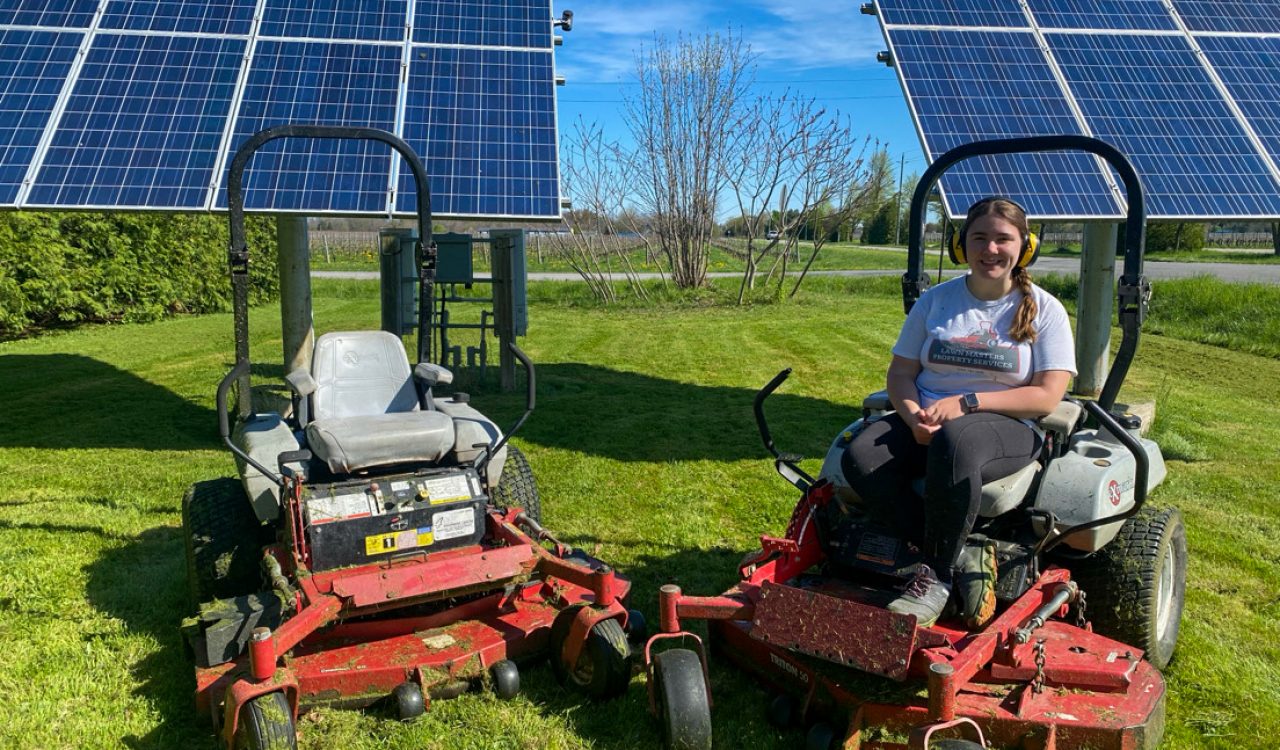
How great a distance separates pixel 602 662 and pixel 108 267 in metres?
16.8

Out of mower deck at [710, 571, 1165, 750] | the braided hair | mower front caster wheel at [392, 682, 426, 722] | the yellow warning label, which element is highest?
the braided hair

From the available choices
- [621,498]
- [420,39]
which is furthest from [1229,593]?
[420,39]

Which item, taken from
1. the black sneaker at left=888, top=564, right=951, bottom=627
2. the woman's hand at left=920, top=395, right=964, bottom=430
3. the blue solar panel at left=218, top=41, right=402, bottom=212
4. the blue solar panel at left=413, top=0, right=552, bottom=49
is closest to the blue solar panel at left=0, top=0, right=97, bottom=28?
the blue solar panel at left=218, top=41, right=402, bottom=212

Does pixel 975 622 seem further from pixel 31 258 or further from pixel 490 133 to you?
pixel 31 258

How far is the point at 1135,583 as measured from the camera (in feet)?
13.3

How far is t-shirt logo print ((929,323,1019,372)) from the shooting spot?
378 centimetres

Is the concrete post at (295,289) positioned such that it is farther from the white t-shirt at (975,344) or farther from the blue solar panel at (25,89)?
the white t-shirt at (975,344)

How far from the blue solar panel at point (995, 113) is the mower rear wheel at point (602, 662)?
4.38m

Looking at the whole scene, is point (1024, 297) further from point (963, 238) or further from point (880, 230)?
point (880, 230)

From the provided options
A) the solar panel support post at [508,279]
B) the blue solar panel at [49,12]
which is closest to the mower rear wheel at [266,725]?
the solar panel support post at [508,279]

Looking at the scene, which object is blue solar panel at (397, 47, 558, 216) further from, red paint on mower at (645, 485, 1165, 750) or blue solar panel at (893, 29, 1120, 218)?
red paint on mower at (645, 485, 1165, 750)

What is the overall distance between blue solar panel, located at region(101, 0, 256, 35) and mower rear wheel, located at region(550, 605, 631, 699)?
7.36 meters

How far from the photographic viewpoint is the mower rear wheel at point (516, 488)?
5426 millimetres

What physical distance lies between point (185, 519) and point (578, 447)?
13.0ft
